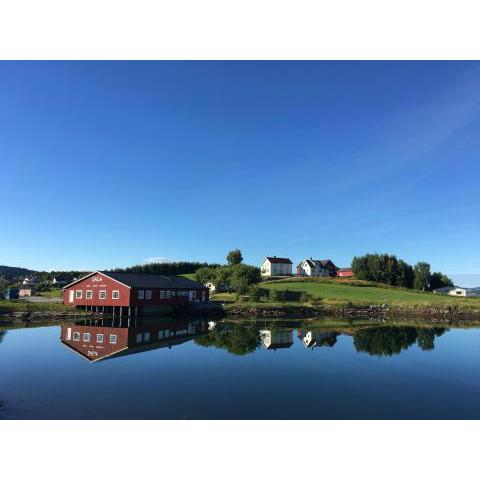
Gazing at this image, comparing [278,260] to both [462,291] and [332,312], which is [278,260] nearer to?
[462,291]

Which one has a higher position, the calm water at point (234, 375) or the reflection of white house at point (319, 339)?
the reflection of white house at point (319, 339)

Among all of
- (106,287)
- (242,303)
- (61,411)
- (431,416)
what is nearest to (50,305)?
(106,287)

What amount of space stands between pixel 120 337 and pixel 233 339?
27.4 ft

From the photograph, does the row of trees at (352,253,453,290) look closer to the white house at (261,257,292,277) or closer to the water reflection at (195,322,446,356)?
the white house at (261,257,292,277)

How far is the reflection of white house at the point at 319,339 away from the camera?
2648cm

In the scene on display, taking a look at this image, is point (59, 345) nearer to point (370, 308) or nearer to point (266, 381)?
point (266, 381)

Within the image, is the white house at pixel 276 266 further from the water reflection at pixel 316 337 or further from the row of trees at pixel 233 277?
the water reflection at pixel 316 337

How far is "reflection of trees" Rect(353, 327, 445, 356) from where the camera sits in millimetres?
24625

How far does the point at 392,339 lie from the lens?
2909 cm

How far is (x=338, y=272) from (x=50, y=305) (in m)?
93.2

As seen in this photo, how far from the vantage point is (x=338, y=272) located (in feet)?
390

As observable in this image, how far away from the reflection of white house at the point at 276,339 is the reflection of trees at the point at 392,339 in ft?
15.8

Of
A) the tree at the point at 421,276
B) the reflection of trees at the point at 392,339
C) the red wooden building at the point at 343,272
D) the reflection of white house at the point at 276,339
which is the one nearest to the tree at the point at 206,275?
the reflection of white house at the point at 276,339

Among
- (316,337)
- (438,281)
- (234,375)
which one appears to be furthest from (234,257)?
(234,375)
